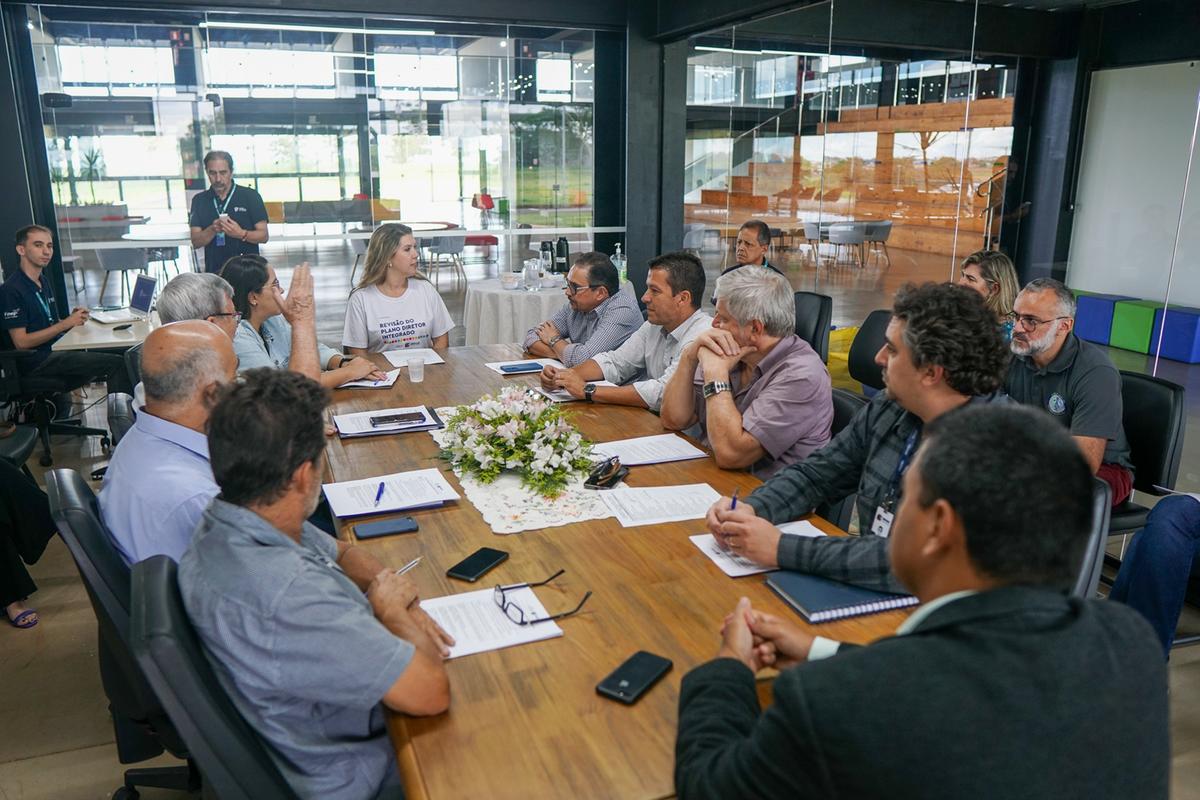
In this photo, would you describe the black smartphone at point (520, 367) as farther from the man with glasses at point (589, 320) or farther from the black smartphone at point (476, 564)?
the black smartphone at point (476, 564)

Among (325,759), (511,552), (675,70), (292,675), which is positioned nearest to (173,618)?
(292,675)

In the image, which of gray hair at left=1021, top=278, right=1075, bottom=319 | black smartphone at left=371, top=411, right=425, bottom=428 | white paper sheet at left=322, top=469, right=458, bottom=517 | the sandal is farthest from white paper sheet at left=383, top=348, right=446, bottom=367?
gray hair at left=1021, top=278, right=1075, bottom=319

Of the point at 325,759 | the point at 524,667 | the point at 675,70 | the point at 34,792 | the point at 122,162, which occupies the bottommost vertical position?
the point at 34,792

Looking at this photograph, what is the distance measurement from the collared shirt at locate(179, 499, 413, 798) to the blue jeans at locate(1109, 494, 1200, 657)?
98.0 inches

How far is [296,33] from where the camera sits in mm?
7363

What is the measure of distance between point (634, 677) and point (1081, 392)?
231cm

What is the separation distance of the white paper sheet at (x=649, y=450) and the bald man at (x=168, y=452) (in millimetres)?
1162

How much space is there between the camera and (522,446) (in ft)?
8.44

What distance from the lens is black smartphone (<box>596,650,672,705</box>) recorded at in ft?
4.90

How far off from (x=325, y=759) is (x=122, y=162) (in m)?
7.09

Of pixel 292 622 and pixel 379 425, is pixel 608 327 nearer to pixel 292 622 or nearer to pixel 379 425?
pixel 379 425

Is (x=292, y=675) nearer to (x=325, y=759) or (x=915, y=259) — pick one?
(x=325, y=759)

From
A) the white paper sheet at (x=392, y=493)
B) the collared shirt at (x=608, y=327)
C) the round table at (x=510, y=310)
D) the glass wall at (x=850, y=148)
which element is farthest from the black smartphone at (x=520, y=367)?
the glass wall at (x=850, y=148)

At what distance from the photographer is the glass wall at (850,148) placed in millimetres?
5602
